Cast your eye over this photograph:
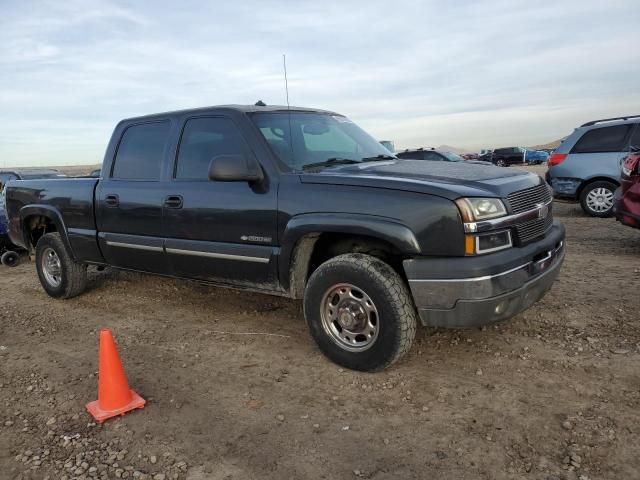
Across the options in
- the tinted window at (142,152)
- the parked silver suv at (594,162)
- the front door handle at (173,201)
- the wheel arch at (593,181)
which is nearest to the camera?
the front door handle at (173,201)

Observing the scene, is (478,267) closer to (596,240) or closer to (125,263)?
(125,263)

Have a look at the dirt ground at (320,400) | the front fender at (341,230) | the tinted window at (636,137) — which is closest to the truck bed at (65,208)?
the dirt ground at (320,400)

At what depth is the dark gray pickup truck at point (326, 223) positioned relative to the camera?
3.18 m

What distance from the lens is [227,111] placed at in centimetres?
426

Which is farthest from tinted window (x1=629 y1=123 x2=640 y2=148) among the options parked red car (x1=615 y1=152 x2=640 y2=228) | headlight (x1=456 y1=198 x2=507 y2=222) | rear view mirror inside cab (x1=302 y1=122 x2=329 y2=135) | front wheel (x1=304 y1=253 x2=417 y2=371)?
front wheel (x1=304 y1=253 x2=417 y2=371)

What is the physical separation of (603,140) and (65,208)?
912cm

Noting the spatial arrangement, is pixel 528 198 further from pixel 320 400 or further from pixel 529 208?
pixel 320 400

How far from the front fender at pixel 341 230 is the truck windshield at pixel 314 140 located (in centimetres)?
53

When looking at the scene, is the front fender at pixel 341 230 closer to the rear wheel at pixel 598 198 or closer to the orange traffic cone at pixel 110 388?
the orange traffic cone at pixel 110 388

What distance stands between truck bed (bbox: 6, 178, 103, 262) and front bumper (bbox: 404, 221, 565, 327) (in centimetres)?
358

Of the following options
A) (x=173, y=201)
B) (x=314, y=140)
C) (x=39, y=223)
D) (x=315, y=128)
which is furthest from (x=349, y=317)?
(x=39, y=223)

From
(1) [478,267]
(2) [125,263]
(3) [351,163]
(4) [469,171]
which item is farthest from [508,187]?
(2) [125,263]

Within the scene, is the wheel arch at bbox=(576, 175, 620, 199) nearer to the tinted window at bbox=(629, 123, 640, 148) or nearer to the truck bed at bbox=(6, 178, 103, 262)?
the tinted window at bbox=(629, 123, 640, 148)

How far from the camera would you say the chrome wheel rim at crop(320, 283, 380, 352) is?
137 inches
